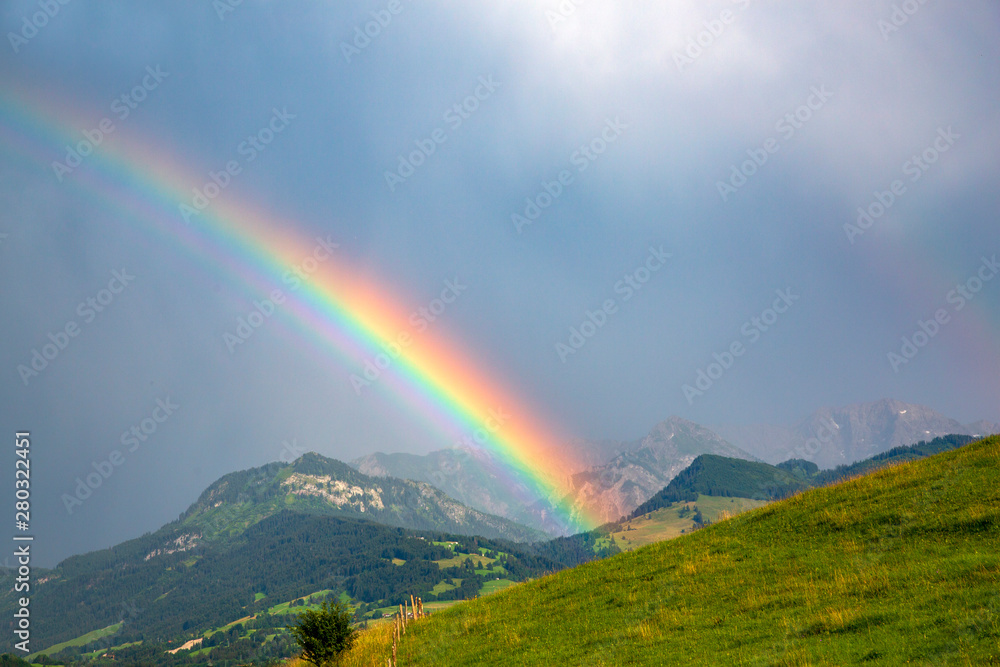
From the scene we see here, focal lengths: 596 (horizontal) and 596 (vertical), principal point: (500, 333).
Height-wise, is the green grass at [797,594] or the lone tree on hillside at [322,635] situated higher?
the lone tree on hillside at [322,635]

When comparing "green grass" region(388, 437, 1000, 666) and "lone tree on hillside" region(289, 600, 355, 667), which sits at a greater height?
"lone tree on hillside" region(289, 600, 355, 667)

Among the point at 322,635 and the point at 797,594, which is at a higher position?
the point at 322,635

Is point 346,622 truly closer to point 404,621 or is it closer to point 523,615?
point 404,621

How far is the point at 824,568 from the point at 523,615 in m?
18.9

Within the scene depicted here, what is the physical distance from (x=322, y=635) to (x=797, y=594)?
30.8 m

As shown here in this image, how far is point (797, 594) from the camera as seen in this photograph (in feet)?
92.3

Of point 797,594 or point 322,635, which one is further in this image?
point 322,635

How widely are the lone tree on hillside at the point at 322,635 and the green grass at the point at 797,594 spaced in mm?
4815

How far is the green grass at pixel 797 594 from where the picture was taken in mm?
22078

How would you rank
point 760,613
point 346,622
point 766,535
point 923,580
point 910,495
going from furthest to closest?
point 346,622, point 766,535, point 910,495, point 760,613, point 923,580

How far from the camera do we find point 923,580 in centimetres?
2534

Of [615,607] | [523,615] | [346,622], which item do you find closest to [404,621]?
[346,622]

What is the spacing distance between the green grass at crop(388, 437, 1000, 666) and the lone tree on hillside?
481 cm

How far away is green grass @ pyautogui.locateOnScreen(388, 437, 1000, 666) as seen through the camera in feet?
72.4
